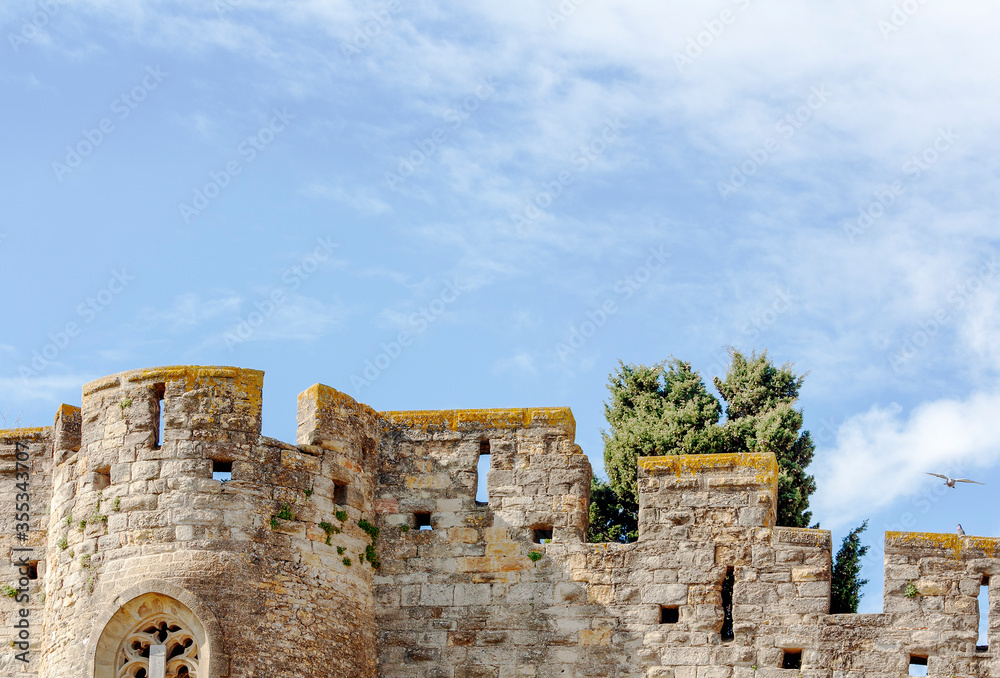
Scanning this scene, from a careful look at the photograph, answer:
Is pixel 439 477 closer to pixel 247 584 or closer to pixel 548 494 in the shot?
pixel 548 494

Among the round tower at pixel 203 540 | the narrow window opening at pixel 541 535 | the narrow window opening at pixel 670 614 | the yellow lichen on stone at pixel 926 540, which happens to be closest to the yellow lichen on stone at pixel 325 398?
the round tower at pixel 203 540

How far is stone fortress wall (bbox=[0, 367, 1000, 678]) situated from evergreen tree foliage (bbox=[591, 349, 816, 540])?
152 inches

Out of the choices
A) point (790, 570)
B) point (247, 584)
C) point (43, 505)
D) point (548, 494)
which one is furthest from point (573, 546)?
point (43, 505)

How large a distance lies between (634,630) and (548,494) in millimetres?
2050

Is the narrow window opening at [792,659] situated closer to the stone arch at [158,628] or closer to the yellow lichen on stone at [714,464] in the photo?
the yellow lichen on stone at [714,464]

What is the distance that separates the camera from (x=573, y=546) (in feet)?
69.7

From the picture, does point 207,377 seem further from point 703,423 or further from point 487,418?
point 703,423

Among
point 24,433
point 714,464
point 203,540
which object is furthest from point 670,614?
point 24,433

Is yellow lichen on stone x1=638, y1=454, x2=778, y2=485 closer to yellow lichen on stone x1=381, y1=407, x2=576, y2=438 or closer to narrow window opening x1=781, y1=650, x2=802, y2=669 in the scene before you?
yellow lichen on stone x1=381, y1=407, x2=576, y2=438

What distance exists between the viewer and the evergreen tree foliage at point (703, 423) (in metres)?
25.1

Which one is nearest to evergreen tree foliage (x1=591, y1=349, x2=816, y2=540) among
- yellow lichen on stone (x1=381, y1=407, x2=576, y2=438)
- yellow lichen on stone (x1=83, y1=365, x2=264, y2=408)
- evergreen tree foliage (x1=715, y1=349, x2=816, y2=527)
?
evergreen tree foliage (x1=715, y1=349, x2=816, y2=527)

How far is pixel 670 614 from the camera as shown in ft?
68.3

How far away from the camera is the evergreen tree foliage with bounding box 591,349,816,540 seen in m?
25.1

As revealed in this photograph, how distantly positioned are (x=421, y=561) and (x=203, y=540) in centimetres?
306
